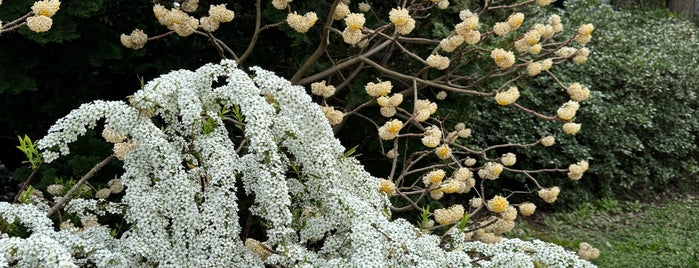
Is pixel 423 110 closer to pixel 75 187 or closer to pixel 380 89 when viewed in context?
pixel 380 89

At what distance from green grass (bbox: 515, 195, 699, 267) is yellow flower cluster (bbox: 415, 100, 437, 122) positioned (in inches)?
80.5

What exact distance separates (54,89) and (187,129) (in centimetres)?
154

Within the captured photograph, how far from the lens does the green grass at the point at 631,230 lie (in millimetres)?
5043

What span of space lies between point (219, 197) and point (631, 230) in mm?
4488

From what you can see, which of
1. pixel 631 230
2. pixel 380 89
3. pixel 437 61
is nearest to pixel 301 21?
pixel 380 89

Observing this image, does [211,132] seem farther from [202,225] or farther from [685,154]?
[685,154]

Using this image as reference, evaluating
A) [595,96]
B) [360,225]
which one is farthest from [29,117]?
[595,96]

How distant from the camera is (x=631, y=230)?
5.94 meters

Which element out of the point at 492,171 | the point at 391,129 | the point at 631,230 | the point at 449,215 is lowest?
the point at 631,230

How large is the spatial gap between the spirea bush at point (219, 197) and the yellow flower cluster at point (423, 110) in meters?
0.80

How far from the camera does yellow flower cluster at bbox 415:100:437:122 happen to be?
346 cm

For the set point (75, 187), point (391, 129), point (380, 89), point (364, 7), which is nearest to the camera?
point (75, 187)

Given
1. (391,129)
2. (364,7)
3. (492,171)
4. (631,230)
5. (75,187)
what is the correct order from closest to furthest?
1. (75,187)
2. (391,129)
3. (492,171)
4. (364,7)
5. (631,230)

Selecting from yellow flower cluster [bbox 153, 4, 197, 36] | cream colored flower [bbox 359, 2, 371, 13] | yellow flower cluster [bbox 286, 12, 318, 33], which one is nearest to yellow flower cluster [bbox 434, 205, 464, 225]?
yellow flower cluster [bbox 286, 12, 318, 33]
